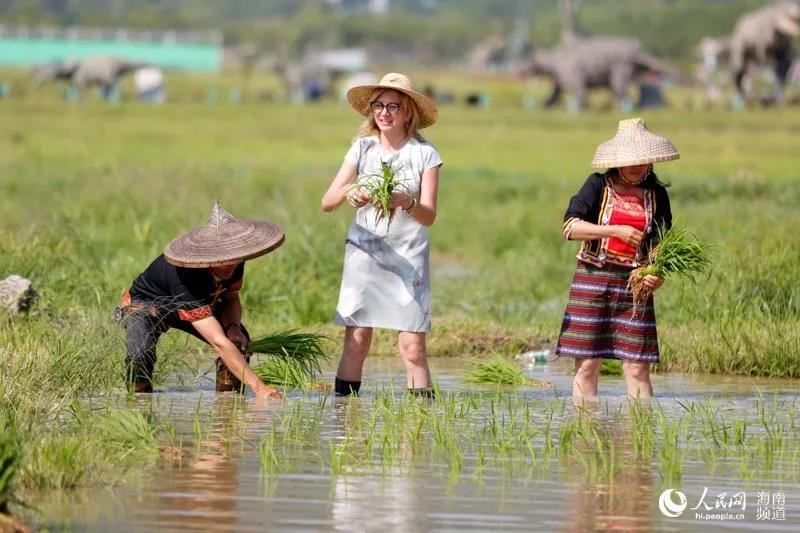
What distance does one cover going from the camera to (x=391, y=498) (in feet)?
20.3

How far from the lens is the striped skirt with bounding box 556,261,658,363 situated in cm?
841

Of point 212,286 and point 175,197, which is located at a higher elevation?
point 175,197

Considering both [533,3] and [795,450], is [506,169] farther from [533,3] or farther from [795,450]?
[533,3]

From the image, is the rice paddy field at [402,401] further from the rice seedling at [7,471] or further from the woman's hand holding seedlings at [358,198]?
the woman's hand holding seedlings at [358,198]

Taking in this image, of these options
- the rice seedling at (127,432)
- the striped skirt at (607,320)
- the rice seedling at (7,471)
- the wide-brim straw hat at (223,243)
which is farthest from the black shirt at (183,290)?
the rice seedling at (7,471)

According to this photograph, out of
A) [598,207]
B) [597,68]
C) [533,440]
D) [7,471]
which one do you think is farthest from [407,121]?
[597,68]

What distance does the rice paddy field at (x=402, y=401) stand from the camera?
6074 mm

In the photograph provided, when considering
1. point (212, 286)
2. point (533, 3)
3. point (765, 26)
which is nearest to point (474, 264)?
point (212, 286)

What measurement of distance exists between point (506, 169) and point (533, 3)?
496ft

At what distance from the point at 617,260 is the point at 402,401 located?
125 centimetres

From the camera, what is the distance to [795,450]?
23.1ft

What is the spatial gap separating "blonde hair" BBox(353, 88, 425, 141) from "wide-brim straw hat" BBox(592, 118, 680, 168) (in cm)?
89

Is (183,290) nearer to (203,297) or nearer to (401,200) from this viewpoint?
(203,297)

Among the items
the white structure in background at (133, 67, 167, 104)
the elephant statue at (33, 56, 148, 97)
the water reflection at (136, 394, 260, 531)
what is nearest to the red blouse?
the water reflection at (136, 394, 260, 531)
